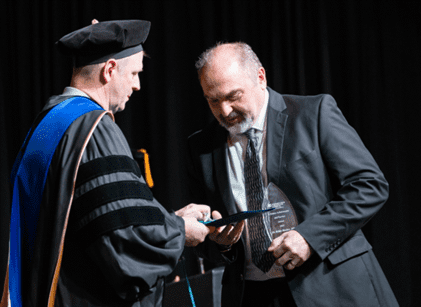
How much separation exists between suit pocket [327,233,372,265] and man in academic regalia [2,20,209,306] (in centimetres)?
66

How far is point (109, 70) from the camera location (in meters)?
1.72

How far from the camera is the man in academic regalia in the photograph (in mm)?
1426

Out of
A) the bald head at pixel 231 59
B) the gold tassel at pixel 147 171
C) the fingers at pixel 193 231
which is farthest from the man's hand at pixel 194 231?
the gold tassel at pixel 147 171

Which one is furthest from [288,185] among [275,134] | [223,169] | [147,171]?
[147,171]

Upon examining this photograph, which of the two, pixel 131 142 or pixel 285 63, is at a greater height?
pixel 285 63

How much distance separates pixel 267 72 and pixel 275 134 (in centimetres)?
178

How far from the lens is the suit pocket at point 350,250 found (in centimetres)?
180

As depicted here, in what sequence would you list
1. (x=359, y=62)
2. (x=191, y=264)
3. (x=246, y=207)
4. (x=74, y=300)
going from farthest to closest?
(x=191, y=264)
(x=359, y=62)
(x=246, y=207)
(x=74, y=300)

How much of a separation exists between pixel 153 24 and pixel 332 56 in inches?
64.1

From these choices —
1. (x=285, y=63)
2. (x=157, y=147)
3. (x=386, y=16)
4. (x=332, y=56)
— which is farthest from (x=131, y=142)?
(x=386, y=16)

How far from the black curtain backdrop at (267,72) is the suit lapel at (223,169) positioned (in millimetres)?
1484

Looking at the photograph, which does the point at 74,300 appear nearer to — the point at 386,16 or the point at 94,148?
the point at 94,148

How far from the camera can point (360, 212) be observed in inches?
70.2

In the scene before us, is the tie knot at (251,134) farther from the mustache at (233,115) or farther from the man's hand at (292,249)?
the man's hand at (292,249)
